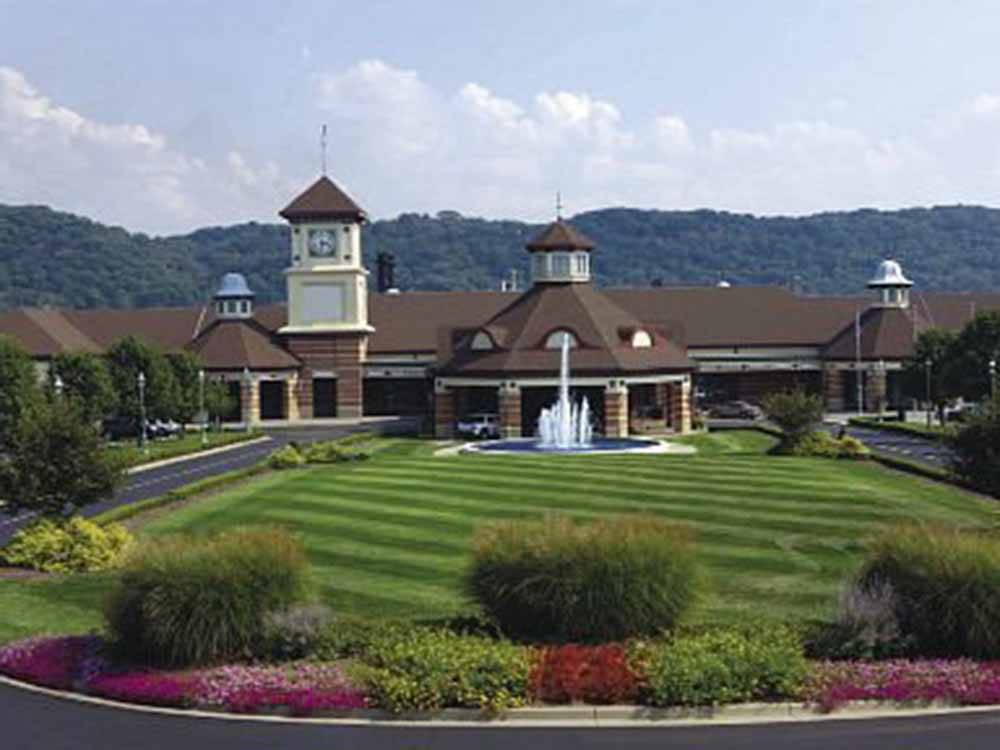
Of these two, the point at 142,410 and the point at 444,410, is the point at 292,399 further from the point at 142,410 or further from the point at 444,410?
the point at 142,410

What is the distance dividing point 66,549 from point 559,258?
55953 millimetres

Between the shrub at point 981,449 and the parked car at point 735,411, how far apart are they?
5913 cm

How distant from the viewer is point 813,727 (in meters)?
18.1

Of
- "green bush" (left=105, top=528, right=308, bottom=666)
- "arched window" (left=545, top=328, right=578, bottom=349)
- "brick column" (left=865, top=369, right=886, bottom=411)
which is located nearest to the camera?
"green bush" (left=105, top=528, right=308, bottom=666)

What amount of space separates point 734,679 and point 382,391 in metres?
82.8

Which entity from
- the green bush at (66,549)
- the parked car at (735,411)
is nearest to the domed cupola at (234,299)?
the parked car at (735,411)

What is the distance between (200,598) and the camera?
2044 cm

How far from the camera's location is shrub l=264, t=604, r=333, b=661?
2081cm

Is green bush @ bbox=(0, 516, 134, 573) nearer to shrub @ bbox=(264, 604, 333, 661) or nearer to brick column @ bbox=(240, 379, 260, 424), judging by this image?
shrub @ bbox=(264, 604, 333, 661)

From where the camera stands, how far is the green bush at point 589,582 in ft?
68.4

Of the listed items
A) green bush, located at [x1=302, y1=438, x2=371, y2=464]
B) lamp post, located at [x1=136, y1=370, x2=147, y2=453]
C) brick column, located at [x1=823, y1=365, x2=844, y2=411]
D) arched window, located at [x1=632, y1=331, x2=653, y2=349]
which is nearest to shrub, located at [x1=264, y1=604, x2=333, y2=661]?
green bush, located at [x1=302, y1=438, x2=371, y2=464]

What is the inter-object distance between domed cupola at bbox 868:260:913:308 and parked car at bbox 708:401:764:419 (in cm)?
1222

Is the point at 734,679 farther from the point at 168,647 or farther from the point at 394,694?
the point at 168,647

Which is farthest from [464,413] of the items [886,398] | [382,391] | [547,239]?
[886,398]
